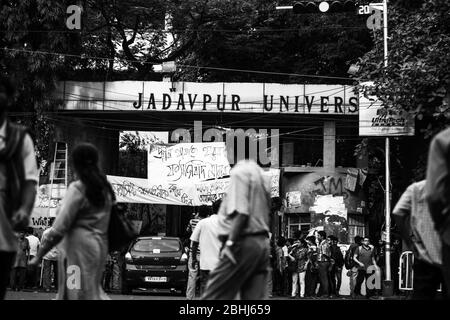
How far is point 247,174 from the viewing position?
7.86m

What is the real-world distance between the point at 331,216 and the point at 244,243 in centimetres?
2540

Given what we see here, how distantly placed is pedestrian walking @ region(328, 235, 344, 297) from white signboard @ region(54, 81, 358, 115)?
784 cm

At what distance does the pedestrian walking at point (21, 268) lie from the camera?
951 inches

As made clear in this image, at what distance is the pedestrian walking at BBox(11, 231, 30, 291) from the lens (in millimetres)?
24156

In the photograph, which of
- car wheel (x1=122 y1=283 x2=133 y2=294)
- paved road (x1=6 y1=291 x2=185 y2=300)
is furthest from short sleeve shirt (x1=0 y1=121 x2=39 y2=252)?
car wheel (x1=122 y1=283 x2=133 y2=294)

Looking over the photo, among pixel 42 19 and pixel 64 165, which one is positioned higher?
pixel 42 19

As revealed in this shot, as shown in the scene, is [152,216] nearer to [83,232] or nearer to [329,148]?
[329,148]

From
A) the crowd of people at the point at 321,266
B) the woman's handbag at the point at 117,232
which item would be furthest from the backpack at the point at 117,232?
the crowd of people at the point at 321,266

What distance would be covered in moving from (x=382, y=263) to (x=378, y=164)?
723cm

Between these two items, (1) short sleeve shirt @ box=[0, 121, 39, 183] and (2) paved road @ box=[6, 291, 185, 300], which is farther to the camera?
(2) paved road @ box=[6, 291, 185, 300]

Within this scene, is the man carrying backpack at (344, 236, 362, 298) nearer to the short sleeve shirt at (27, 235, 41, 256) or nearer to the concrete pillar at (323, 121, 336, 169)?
the concrete pillar at (323, 121, 336, 169)
